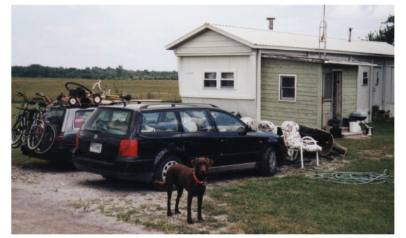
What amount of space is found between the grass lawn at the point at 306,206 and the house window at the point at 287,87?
25.8ft

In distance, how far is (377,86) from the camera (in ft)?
82.6

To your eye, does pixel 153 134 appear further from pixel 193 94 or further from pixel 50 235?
pixel 193 94

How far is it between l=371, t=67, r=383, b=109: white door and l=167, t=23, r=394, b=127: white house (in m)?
1.75

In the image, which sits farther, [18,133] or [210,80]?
[210,80]

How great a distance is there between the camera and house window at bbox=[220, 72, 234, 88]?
20094mm

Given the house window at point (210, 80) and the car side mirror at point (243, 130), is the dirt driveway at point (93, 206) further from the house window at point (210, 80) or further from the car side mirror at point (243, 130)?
the house window at point (210, 80)

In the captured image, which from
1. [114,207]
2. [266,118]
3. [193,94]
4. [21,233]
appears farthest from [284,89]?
[21,233]

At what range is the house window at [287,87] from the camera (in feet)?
60.2

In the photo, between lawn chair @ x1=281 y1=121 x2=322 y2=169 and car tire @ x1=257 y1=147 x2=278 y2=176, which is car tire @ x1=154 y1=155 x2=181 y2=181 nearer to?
car tire @ x1=257 y1=147 x2=278 y2=176

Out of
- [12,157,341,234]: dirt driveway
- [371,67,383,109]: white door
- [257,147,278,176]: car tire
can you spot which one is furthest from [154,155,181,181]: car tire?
[371,67,383,109]: white door

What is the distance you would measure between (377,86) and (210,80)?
883cm

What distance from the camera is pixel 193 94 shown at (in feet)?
70.2

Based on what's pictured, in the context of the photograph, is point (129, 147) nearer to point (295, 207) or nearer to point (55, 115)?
point (295, 207)

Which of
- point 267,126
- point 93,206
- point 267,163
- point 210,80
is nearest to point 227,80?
point 210,80
